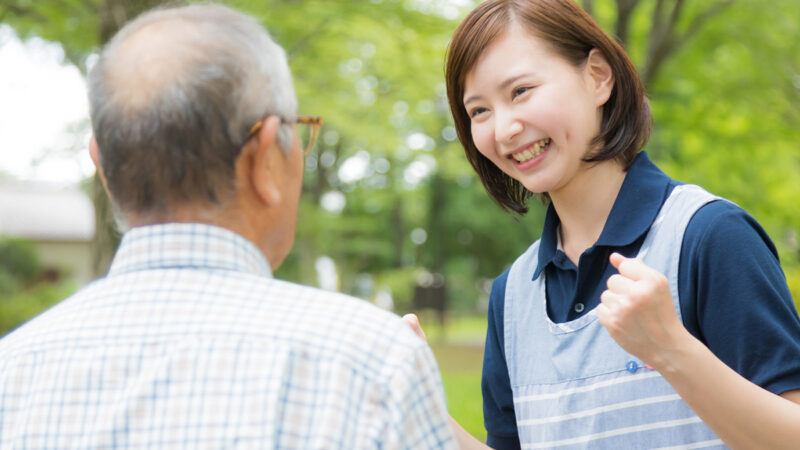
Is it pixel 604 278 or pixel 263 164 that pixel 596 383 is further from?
pixel 263 164

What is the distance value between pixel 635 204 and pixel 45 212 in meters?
40.7

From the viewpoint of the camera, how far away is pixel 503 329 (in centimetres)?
235

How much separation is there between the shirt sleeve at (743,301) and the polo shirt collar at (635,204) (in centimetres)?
22

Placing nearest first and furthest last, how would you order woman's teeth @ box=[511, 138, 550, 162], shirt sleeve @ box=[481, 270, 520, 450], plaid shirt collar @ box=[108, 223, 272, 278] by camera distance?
1. plaid shirt collar @ box=[108, 223, 272, 278]
2. woman's teeth @ box=[511, 138, 550, 162]
3. shirt sleeve @ box=[481, 270, 520, 450]

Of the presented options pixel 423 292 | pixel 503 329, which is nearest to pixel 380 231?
pixel 423 292

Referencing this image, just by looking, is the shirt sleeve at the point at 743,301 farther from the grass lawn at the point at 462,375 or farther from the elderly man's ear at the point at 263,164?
the grass lawn at the point at 462,375

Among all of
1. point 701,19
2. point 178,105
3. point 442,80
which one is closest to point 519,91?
point 178,105

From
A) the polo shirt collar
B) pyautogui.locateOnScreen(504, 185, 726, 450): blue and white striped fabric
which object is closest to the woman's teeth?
the polo shirt collar

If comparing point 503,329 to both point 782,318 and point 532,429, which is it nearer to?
point 532,429

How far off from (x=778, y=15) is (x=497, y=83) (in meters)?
8.20

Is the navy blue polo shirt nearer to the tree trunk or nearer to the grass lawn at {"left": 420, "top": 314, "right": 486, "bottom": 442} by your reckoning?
the grass lawn at {"left": 420, "top": 314, "right": 486, "bottom": 442}

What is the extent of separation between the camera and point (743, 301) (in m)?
1.70

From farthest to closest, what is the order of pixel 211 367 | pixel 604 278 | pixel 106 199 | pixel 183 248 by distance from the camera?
pixel 106 199
pixel 604 278
pixel 183 248
pixel 211 367

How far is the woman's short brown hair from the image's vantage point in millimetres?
2113
